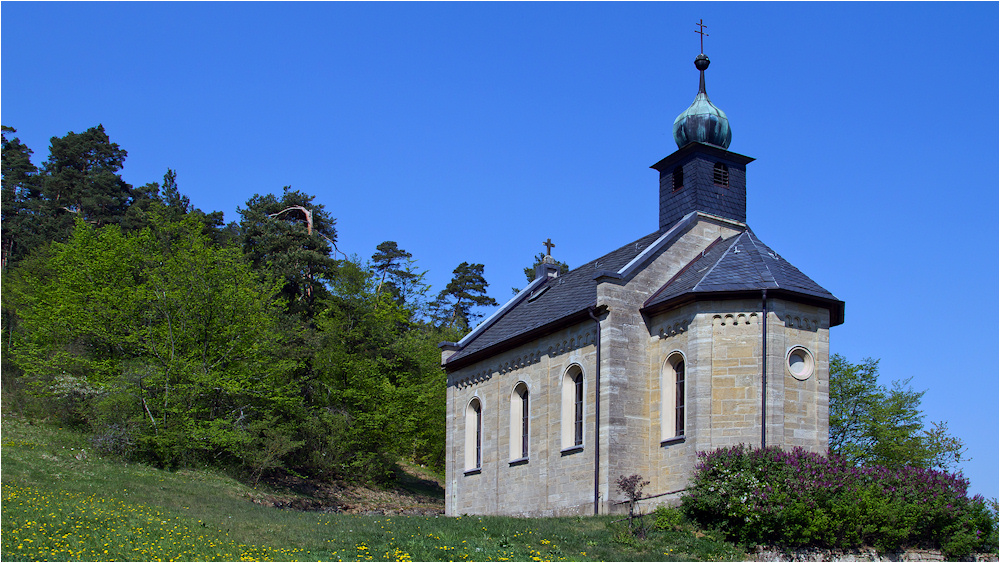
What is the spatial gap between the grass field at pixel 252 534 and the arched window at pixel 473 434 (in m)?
8.36

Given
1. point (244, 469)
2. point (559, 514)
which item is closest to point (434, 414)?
point (244, 469)

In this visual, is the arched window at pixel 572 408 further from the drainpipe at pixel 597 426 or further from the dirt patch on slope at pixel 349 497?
the dirt patch on slope at pixel 349 497

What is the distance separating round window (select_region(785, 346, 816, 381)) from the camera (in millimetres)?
21875

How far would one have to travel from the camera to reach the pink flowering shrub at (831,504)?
59.7ft

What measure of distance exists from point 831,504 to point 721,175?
12.3 m

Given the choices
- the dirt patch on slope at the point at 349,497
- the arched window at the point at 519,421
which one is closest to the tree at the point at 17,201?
the dirt patch on slope at the point at 349,497

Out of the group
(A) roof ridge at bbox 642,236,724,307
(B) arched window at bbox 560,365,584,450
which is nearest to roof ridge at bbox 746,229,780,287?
(A) roof ridge at bbox 642,236,724,307

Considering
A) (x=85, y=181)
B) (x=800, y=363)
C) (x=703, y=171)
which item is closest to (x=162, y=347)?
(x=703, y=171)

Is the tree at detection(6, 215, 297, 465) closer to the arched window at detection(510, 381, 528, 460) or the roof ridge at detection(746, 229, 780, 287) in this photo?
the arched window at detection(510, 381, 528, 460)

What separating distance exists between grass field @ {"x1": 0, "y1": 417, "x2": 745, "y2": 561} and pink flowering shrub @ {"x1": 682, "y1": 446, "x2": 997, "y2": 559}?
32.4 inches

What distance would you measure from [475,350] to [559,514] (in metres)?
7.84

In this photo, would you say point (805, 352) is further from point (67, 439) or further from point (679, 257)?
point (67, 439)

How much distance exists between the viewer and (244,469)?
32.7m

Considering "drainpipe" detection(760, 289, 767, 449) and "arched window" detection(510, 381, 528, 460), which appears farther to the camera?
"arched window" detection(510, 381, 528, 460)
